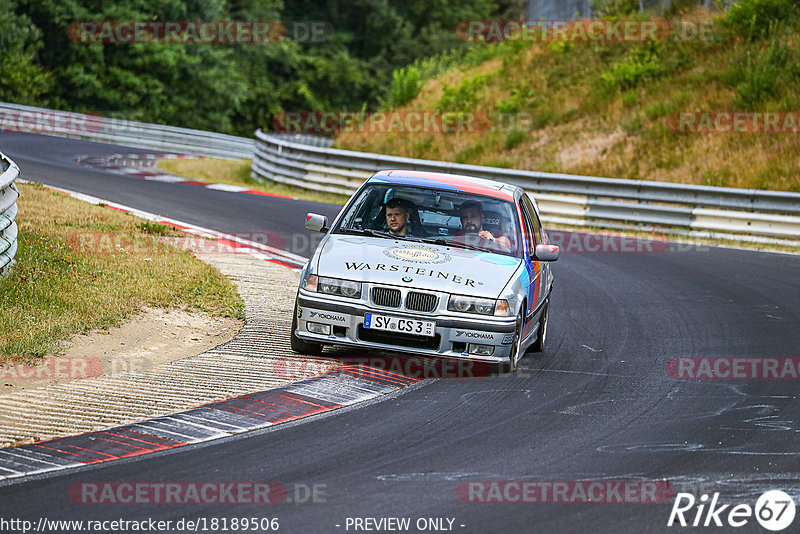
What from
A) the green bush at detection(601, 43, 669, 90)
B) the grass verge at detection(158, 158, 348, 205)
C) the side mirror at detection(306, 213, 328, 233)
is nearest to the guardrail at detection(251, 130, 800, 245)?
the grass verge at detection(158, 158, 348, 205)

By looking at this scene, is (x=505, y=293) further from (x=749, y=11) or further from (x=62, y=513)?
(x=749, y=11)

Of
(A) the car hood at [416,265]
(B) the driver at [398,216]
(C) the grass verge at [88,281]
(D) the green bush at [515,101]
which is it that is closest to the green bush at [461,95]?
(D) the green bush at [515,101]

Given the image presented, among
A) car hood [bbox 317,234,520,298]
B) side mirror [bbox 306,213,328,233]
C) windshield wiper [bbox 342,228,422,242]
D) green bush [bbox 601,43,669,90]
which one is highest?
green bush [bbox 601,43,669,90]

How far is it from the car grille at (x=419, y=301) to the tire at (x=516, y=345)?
2.46ft

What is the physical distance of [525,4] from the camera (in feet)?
205

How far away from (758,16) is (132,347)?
2428 centimetres

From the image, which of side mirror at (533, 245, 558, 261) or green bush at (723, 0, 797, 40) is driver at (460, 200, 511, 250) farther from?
green bush at (723, 0, 797, 40)

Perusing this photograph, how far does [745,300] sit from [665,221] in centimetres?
725

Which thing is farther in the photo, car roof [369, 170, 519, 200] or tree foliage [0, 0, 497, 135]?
tree foliage [0, 0, 497, 135]

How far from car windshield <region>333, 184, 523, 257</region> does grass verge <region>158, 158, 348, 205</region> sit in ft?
42.4

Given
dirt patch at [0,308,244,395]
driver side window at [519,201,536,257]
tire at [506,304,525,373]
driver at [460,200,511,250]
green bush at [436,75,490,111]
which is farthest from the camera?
green bush at [436,75,490,111]

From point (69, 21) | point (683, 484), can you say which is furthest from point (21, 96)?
point (683, 484)

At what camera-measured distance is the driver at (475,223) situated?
9656mm

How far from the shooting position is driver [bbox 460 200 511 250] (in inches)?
380
